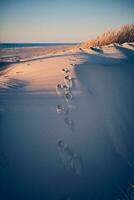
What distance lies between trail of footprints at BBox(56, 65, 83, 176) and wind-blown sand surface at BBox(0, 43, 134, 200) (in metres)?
0.01

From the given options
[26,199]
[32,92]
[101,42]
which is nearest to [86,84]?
[32,92]

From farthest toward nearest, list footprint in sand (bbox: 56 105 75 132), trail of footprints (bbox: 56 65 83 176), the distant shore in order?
the distant shore < footprint in sand (bbox: 56 105 75 132) < trail of footprints (bbox: 56 65 83 176)

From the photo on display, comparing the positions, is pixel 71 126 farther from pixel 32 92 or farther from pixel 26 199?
pixel 26 199

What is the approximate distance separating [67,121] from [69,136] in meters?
0.23

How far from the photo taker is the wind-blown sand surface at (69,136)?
275cm

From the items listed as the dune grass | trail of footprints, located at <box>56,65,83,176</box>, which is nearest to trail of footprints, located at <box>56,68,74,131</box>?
trail of footprints, located at <box>56,65,83,176</box>

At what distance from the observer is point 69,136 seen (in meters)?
3.17

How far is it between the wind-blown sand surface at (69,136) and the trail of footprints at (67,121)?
0.5 inches

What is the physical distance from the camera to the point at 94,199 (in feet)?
8.63

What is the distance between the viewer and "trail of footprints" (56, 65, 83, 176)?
9.54ft

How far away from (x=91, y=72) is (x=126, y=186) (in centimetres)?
204

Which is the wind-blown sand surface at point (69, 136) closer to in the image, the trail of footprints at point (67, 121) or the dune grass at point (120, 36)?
the trail of footprints at point (67, 121)

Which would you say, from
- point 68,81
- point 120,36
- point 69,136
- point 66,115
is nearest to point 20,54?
point 120,36

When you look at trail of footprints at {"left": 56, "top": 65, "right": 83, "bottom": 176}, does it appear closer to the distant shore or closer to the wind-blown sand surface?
the wind-blown sand surface
